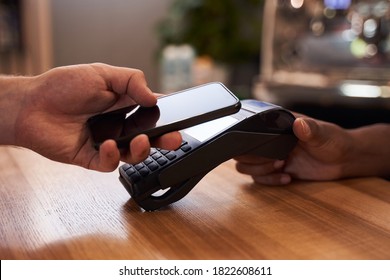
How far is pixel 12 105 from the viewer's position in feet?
2.02

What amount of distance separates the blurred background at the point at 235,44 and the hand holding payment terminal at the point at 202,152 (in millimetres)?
1028

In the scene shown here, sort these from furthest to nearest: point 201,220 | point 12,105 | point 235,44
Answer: point 235,44, point 12,105, point 201,220

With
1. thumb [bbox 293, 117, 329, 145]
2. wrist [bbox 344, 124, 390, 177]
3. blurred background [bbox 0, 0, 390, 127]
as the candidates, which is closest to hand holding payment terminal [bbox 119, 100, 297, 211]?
thumb [bbox 293, 117, 329, 145]

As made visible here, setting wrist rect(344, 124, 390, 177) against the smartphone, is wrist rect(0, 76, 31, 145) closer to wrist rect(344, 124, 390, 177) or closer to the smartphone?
the smartphone

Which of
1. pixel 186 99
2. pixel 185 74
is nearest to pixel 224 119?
pixel 186 99

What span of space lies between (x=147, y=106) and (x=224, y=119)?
0.10 metres

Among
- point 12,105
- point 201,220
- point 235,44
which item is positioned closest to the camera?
point 201,220

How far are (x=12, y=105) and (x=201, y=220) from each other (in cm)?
30

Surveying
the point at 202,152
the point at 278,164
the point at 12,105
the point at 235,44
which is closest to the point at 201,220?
the point at 202,152

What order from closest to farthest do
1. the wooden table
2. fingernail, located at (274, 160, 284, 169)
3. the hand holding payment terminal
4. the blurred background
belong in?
the wooden table < the hand holding payment terminal < fingernail, located at (274, 160, 284, 169) < the blurred background

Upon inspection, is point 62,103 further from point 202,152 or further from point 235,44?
point 235,44

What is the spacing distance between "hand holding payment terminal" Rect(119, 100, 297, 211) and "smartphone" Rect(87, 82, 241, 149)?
36 mm

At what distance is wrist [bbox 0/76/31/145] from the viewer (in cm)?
61
